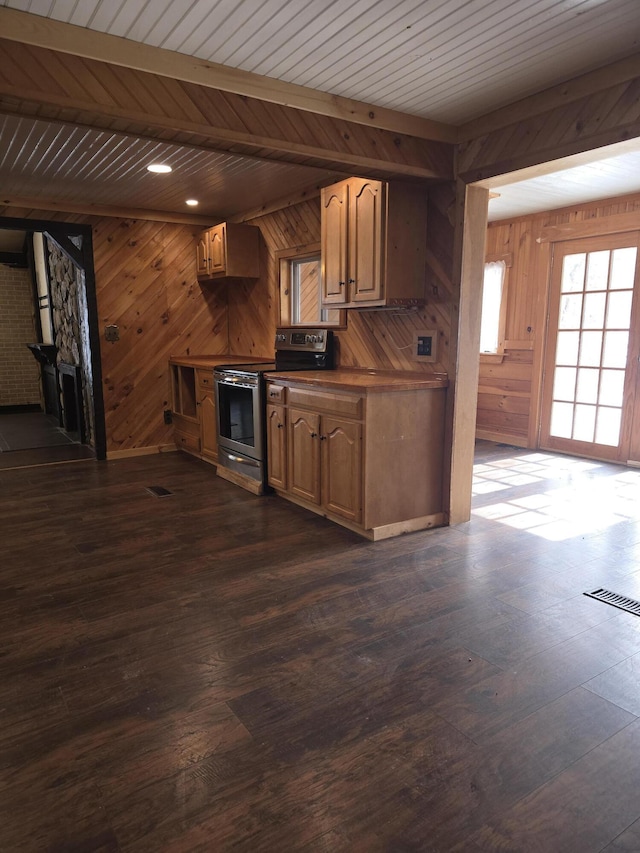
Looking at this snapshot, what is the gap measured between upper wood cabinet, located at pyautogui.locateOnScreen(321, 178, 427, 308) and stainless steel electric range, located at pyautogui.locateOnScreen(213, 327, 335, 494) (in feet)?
2.66

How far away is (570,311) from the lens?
17.9 ft

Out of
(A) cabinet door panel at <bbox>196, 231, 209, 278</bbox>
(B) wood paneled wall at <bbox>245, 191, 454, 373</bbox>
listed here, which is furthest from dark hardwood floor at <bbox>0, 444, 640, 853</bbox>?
(A) cabinet door panel at <bbox>196, 231, 209, 278</bbox>

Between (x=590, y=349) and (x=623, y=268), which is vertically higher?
(x=623, y=268)

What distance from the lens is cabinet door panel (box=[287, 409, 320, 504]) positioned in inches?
143

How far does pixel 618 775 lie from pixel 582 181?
422 centimetres

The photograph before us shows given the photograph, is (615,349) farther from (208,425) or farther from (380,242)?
(208,425)

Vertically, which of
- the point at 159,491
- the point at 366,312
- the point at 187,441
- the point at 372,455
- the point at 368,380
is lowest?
the point at 159,491

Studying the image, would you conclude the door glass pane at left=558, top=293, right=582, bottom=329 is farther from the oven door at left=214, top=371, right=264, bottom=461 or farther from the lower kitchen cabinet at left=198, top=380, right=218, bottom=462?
the lower kitchen cabinet at left=198, top=380, right=218, bottom=462

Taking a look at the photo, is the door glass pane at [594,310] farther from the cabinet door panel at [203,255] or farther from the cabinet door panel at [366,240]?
the cabinet door panel at [203,255]

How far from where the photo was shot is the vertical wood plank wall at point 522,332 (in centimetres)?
556

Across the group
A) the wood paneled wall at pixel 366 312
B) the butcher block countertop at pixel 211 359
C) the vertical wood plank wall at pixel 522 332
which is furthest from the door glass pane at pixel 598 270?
the butcher block countertop at pixel 211 359

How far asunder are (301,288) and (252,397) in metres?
1.50

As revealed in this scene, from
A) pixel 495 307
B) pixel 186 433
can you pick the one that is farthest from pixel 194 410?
pixel 495 307

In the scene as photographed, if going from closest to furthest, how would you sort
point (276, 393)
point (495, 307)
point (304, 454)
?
point (304, 454)
point (276, 393)
point (495, 307)
